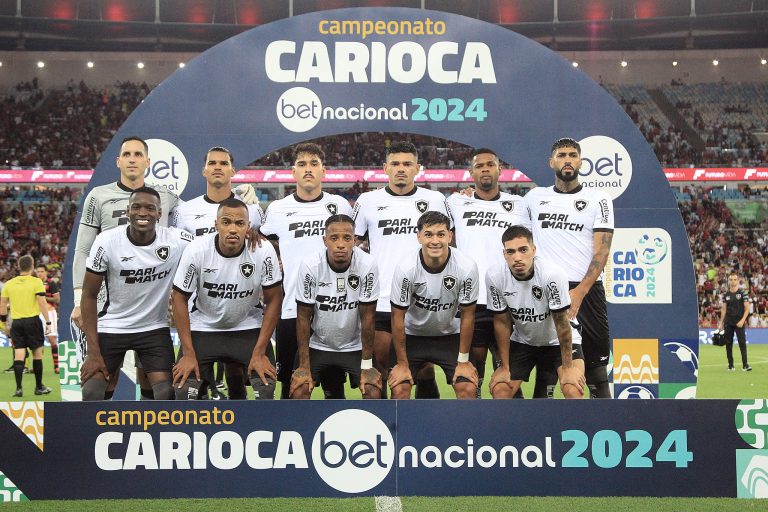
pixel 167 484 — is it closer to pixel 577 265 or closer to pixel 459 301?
pixel 459 301

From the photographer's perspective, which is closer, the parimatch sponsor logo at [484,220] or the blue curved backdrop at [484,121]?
the parimatch sponsor logo at [484,220]

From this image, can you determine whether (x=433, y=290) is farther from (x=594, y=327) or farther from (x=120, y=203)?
(x=120, y=203)

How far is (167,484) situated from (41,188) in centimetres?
3220

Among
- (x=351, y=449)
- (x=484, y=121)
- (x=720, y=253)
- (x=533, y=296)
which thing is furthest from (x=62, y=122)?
(x=351, y=449)

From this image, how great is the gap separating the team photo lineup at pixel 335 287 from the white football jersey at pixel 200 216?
12 mm

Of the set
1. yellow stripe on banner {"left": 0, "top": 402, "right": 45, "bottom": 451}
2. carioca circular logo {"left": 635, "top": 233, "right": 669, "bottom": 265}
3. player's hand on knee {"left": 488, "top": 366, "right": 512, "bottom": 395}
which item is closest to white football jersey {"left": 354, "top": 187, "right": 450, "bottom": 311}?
player's hand on knee {"left": 488, "top": 366, "right": 512, "bottom": 395}

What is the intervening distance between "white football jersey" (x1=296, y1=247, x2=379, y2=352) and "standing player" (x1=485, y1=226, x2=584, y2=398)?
94 cm

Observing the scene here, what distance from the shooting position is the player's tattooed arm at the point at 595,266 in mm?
7297

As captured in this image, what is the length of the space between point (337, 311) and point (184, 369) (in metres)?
1.21

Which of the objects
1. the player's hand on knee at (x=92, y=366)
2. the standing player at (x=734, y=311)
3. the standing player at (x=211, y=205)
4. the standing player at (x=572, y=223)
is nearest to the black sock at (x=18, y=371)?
the standing player at (x=211, y=205)

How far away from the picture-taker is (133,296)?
6.60 metres

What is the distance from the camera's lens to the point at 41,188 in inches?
1375

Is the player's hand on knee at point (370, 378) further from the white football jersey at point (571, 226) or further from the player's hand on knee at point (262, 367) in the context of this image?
the white football jersey at point (571, 226)

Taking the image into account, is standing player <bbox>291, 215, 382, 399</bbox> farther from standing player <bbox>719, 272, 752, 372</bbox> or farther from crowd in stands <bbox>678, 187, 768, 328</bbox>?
crowd in stands <bbox>678, 187, 768, 328</bbox>
